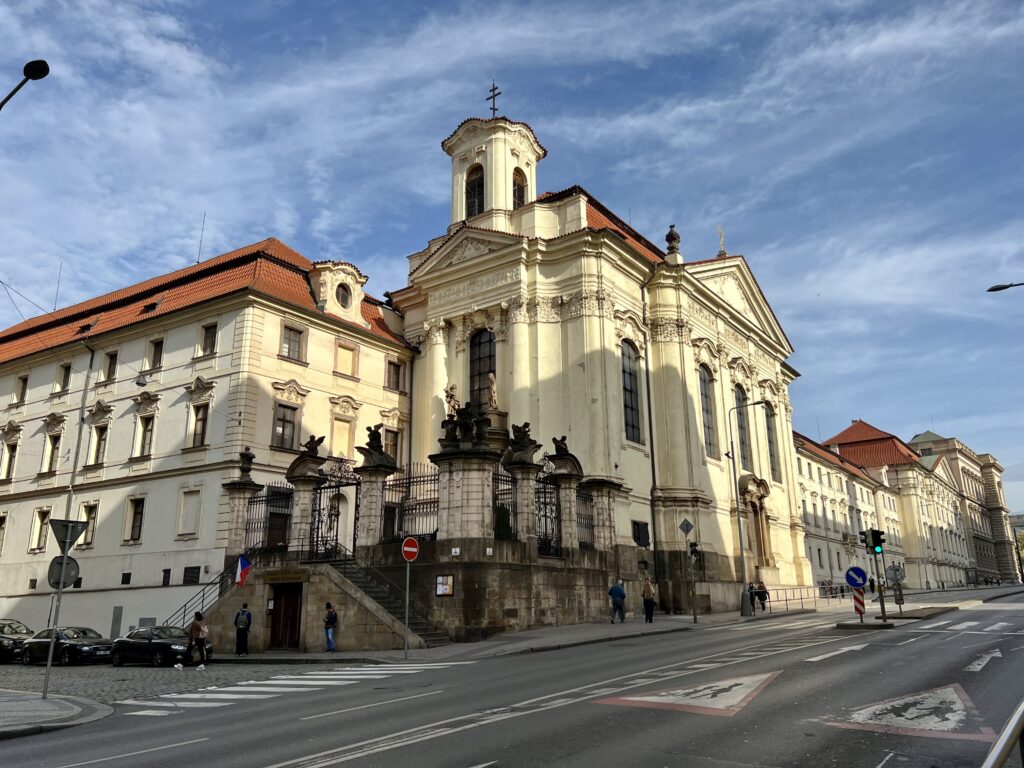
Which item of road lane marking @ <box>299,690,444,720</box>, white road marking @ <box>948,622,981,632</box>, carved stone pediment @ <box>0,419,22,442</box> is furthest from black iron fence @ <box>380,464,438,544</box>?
carved stone pediment @ <box>0,419,22,442</box>

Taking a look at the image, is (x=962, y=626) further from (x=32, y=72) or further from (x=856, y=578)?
(x=32, y=72)

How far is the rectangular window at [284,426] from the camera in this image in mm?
32156

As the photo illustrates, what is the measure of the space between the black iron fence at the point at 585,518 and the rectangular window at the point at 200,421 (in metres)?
15.0

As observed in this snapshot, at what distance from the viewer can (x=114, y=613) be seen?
31656mm

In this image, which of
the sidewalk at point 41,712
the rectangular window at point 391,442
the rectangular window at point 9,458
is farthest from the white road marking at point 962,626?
the rectangular window at point 9,458

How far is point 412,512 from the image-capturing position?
2512 cm

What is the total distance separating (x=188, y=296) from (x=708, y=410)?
2624 cm

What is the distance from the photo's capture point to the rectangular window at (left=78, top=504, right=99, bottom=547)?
33903mm

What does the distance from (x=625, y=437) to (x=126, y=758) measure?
2888 centimetres

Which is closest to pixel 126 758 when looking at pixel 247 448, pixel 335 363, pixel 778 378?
pixel 247 448

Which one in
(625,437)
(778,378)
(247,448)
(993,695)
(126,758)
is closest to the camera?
(126,758)

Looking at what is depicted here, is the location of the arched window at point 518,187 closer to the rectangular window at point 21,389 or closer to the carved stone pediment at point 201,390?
the carved stone pediment at point 201,390

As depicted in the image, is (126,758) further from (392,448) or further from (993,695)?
(392,448)

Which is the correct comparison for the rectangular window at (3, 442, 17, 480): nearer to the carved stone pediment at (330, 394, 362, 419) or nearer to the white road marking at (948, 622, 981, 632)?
the carved stone pediment at (330, 394, 362, 419)
